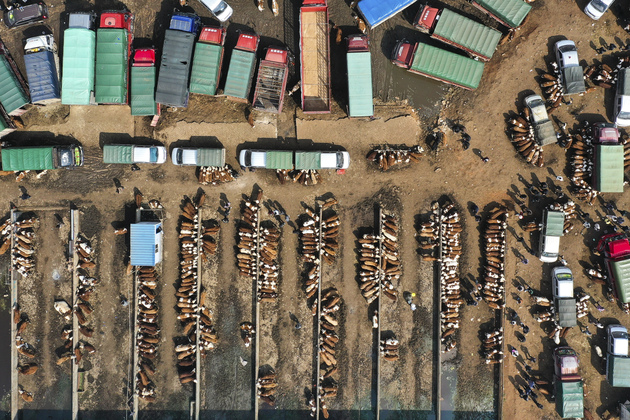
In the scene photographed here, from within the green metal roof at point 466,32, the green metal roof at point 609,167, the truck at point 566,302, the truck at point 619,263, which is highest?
the green metal roof at point 466,32

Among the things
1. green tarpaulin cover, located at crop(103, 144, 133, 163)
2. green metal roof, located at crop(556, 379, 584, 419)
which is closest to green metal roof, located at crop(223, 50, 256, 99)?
green tarpaulin cover, located at crop(103, 144, 133, 163)

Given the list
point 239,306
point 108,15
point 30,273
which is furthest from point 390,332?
point 108,15

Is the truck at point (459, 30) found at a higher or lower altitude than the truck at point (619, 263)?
higher

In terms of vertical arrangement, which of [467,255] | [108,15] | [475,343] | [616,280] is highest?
[108,15]

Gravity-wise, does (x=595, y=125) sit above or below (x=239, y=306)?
above

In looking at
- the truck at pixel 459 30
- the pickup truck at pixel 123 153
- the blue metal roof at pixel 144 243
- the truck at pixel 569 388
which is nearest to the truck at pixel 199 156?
the pickup truck at pixel 123 153

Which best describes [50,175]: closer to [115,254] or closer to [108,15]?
[115,254]

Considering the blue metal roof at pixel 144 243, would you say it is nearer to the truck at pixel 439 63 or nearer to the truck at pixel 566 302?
the truck at pixel 439 63

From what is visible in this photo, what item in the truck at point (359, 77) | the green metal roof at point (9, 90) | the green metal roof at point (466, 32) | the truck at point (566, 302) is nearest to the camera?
the truck at point (359, 77)
